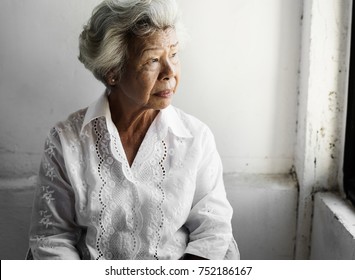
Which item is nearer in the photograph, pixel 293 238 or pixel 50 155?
pixel 50 155

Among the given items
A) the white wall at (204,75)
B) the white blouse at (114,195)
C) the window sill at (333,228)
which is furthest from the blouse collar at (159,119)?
the window sill at (333,228)

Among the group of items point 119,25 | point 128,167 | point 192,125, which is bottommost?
point 128,167

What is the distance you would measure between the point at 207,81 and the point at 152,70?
513mm

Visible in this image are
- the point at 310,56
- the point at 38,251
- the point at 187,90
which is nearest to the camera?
the point at 38,251

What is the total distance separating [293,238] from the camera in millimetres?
2268

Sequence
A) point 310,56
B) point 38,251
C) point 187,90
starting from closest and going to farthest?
point 38,251
point 310,56
point 187,90

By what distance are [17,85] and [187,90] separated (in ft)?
2.26

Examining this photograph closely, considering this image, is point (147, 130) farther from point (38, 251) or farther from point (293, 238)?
point (293, 238)

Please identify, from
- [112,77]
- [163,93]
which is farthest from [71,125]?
[163,93]

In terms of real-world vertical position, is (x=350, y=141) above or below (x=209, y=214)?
above

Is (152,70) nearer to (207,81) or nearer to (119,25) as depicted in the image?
(119,25)

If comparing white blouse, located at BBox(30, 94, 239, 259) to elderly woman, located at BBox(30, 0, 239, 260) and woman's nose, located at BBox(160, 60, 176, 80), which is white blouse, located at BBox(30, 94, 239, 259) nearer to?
elderly woman, located at BBox(30, 0, 239, 260)

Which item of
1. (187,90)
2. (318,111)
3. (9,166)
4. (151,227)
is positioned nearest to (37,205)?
(151,227)

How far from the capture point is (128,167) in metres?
1.71
